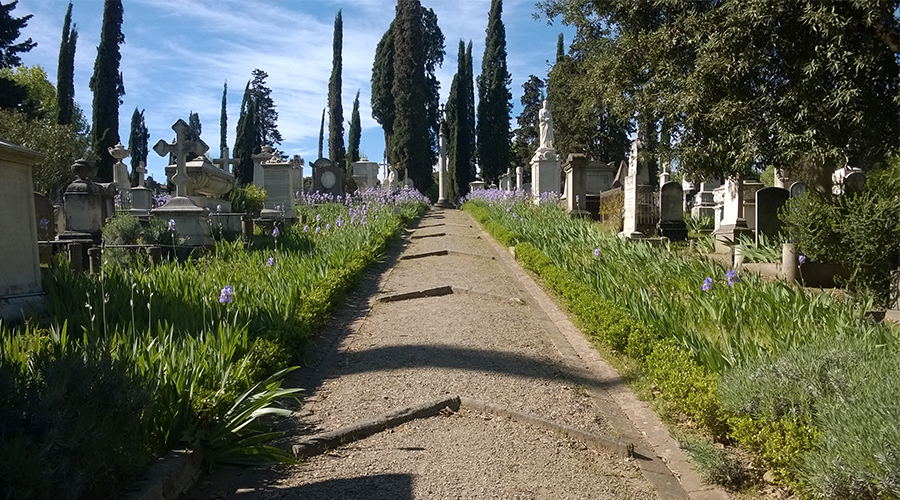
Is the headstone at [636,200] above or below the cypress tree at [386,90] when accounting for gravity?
below

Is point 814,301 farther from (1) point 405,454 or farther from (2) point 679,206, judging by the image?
(2) point 679,206

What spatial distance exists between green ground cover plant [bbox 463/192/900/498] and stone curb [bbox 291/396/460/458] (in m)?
1.45

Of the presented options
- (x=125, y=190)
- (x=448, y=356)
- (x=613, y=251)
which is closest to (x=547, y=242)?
(x=613, y=251)

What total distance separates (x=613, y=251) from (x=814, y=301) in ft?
12.4

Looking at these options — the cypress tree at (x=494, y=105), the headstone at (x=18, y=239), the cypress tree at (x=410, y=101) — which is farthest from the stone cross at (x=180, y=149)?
the cypress tree at (x=494, y=105)

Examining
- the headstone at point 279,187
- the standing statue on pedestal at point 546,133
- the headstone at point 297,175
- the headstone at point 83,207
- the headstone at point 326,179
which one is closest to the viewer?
the headstone at point 83,207

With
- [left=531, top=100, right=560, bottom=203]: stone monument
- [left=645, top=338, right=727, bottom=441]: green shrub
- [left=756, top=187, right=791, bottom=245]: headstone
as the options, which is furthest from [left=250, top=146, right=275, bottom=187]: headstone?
[left=645, top=338, right=727, bottom=441]: green shrub

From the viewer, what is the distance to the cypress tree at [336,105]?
5153 cm

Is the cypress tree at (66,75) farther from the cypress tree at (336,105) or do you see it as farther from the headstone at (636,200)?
the headstone at (636,200)

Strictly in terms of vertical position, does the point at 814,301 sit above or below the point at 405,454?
above

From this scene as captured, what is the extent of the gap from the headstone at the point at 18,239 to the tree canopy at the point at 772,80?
818cm

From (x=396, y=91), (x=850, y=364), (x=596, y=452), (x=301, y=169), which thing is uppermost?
(x=396, y=91)

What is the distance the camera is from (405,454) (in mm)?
3445

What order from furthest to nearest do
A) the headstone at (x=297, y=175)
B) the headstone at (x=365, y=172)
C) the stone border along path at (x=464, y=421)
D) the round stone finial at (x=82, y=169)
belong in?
the headstone at (x=365, y=172), the headstone at (x=297, y=175), the round stone finial at (x=82, y=169), the stone border along path at (x=464, y=421)
